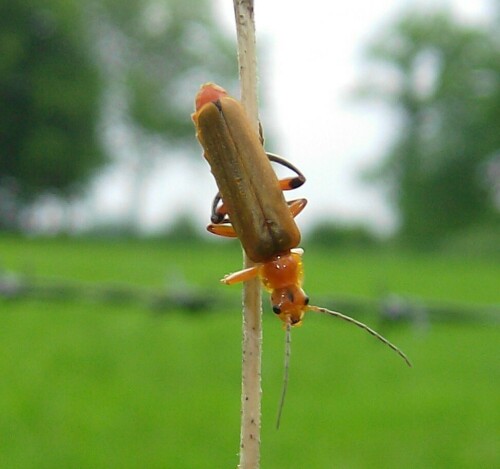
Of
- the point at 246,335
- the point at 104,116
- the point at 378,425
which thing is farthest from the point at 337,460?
the point at 104,116

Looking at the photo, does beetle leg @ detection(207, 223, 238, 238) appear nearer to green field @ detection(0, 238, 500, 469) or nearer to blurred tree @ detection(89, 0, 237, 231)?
green field @ detection(0, 238, 500, 469)

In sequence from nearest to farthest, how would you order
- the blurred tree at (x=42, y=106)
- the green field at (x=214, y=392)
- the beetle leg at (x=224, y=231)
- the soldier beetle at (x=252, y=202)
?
the soldier beetle at (x=252, y=202)
the beetle leg at (x=224, y=231)
the green field at (x=214, y=392)
the blurred tree at (x=42, y=106)

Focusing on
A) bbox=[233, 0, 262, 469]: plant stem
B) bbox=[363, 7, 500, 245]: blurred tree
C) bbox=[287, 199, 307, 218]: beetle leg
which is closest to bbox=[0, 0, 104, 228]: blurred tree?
bbox=[363, 7, 500, 245]: blurred tree

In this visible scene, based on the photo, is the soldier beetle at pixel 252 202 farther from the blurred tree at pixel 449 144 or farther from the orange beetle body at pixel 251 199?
the blurred tree at pixel 449 144

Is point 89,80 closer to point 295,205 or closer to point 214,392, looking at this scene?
point 214,392

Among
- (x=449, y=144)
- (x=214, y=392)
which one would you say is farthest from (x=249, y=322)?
(x=449, y=144)

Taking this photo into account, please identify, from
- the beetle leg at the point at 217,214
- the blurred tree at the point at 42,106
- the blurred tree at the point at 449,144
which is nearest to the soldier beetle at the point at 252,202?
the beetle leg at the point at 217,214

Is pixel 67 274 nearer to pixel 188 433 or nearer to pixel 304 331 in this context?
pixel 304 331
